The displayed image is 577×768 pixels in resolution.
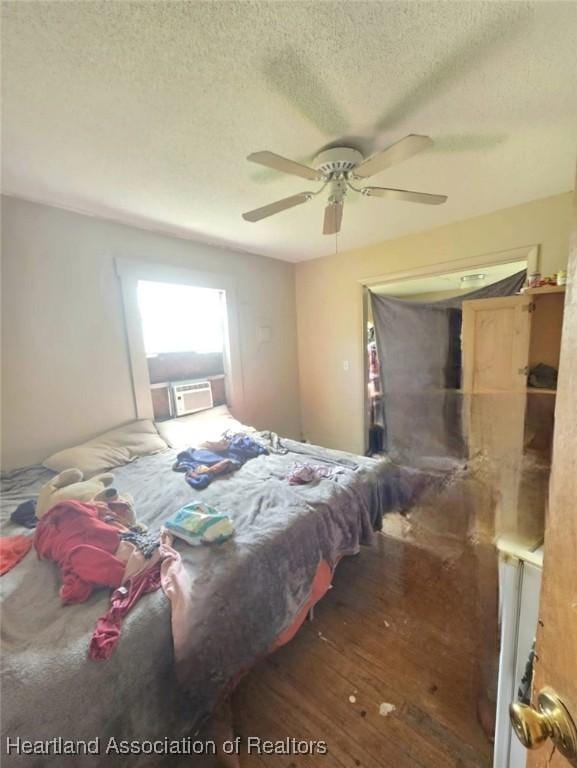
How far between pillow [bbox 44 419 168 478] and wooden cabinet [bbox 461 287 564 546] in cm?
263

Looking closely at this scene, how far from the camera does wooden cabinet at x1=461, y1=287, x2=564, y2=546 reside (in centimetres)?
212

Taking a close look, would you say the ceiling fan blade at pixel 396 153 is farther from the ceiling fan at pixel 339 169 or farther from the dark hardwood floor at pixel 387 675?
the dark hardwood floor at pixel 387 675

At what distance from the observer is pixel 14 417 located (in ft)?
6.70

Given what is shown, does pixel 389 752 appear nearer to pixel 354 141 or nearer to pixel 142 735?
pixel 142 735

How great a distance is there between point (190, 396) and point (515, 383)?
110 inches

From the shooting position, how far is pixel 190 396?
9.82 feet

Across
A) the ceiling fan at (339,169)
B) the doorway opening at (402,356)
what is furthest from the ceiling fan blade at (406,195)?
the doorway opening at (402,356)

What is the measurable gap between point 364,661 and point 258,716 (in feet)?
1.65

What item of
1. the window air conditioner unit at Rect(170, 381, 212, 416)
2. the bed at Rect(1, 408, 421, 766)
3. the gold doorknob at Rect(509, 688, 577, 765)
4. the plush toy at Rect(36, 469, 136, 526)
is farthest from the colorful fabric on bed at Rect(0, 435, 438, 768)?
the window air conditioner unit at Rect(170, 381, 212, 416)

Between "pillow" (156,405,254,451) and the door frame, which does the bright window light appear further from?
the door frame

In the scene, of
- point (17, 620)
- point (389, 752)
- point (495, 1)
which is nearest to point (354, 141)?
point (495, 1)

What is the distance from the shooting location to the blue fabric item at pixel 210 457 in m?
1.91

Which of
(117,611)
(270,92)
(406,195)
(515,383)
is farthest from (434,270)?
(117,611)

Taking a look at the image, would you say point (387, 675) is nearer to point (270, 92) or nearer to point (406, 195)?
point (406, 195)
